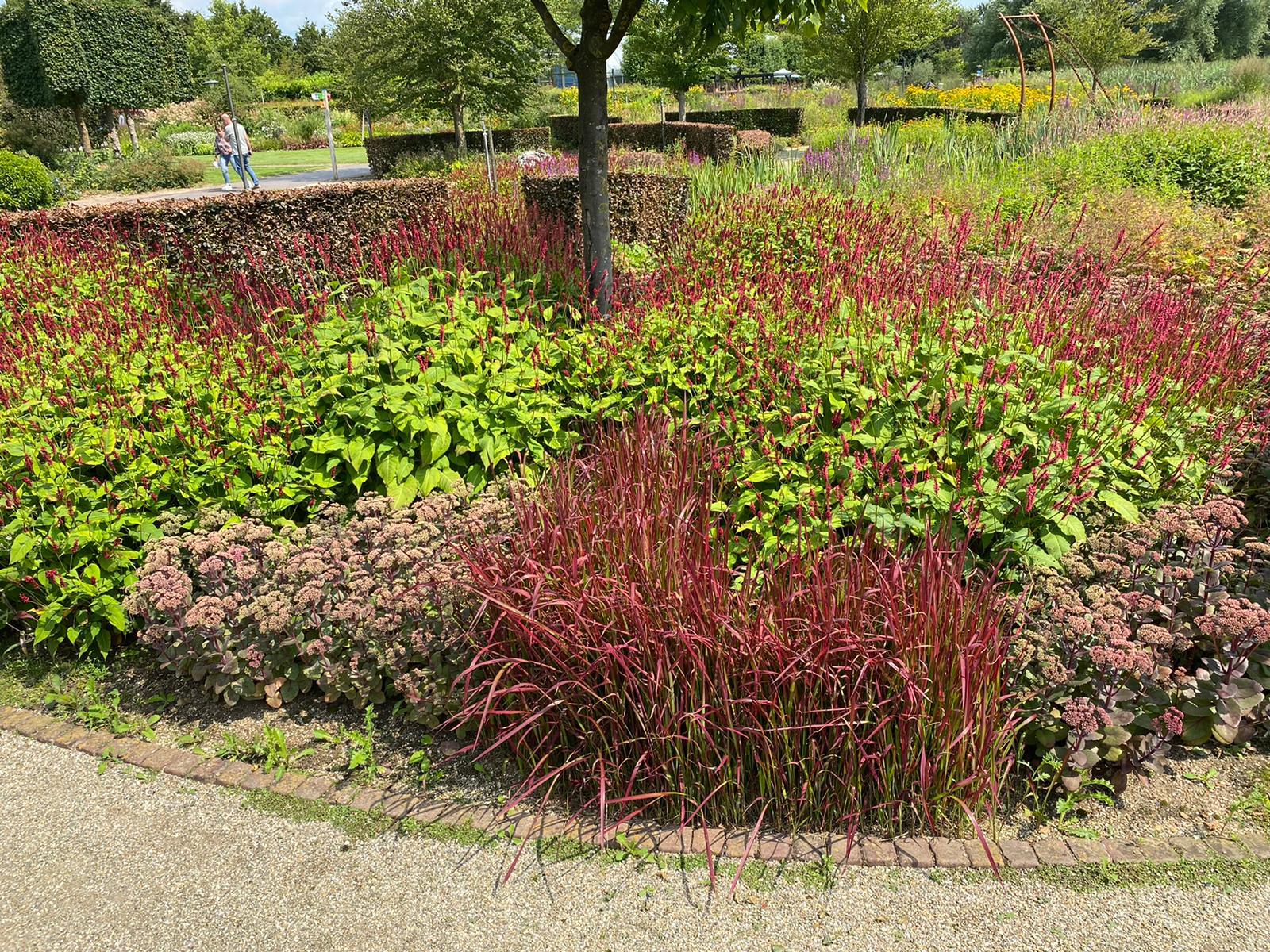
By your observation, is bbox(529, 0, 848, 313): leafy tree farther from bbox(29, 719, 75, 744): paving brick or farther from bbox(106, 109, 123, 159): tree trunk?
bbox(106, 109, 123, 159): tree trunk

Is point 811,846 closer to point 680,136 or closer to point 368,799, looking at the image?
point 368,799

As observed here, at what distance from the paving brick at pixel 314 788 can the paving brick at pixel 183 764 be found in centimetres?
41

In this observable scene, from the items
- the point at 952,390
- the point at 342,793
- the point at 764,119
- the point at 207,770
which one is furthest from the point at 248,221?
the point at 764,119

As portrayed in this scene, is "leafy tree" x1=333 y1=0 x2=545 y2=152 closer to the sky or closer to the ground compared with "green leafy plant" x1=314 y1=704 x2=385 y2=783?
closer to the sky

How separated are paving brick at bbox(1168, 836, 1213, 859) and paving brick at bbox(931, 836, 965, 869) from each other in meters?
0.51

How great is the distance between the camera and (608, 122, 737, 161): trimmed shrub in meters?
17.5

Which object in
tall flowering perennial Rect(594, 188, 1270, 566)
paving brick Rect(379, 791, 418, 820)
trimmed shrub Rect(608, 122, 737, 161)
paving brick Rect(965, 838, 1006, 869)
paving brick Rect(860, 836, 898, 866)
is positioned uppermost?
trimmed shrub Rect(608, 122, 737, 161)

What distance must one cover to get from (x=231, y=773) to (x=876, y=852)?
2012mm

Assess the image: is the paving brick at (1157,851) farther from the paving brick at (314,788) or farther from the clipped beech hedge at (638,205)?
the clipped beech hedge at (638,205)

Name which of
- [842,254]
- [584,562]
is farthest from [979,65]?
[584,562]

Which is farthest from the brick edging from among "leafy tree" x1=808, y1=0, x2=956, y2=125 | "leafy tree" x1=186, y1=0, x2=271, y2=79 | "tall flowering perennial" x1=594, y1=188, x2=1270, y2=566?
"leafy tree" x1=186, y1=0, x2=271, y2=79

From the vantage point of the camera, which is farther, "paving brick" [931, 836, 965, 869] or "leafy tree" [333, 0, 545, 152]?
"leafy tree" [333, 0, 545, 152]

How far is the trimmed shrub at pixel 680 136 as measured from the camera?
57.3ft

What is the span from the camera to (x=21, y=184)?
1638 cm
